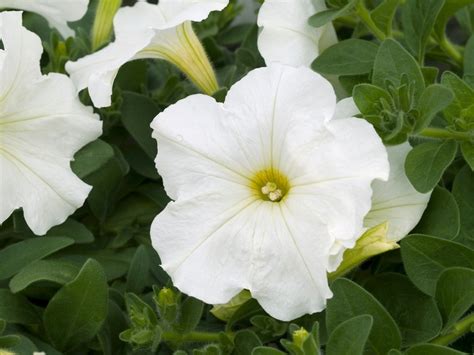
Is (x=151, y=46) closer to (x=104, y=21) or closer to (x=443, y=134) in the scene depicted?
(x=104, y=21)

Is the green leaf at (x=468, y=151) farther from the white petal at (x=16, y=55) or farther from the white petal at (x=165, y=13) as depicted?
the white petal at (x=16, y=55)

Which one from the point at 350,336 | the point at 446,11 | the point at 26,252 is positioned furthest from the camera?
the point at 446,11

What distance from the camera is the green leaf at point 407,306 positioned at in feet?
3.79

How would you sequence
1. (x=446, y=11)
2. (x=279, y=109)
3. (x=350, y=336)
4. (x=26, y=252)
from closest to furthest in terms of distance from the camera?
(x=350, y=336), (x=279, y=109), (x=26, y=252), (x=446, y=11)

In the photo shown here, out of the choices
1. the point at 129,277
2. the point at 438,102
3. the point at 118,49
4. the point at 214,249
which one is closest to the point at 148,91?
the point at 118,49

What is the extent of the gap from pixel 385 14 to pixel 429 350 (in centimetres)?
55

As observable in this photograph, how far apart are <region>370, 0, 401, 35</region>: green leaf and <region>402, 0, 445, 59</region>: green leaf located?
3cm

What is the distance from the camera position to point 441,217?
3.90 ft

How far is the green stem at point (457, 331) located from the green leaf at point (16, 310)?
590 millimetres

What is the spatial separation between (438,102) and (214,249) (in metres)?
0.35

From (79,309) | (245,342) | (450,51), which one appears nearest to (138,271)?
(79,309)

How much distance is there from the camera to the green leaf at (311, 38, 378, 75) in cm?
131

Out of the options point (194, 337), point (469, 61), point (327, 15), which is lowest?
point (194, 337)

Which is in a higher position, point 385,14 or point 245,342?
point 385,14
